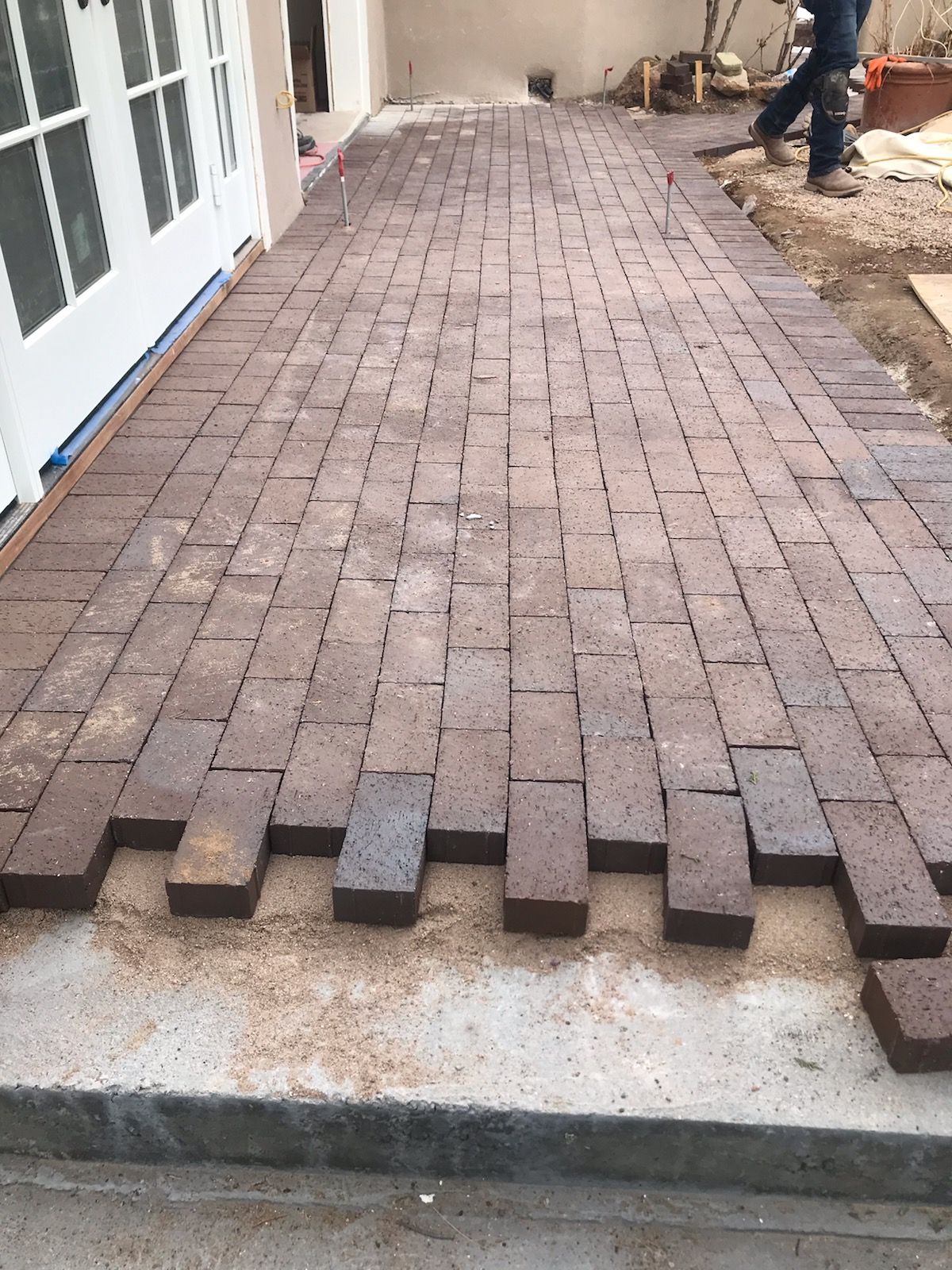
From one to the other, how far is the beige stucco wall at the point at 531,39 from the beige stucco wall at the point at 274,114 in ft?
21.1

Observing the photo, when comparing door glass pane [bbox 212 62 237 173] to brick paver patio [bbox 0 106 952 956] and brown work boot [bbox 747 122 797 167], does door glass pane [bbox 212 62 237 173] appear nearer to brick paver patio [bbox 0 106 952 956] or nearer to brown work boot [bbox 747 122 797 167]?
brick paver patio [bbox 0 106 952 956]

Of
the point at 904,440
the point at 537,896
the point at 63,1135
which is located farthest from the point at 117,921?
the point at 904,440

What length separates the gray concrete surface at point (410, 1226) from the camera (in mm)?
1807

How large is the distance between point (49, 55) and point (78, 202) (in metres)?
0.52

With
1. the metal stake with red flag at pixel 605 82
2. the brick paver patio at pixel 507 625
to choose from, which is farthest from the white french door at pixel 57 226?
the metal stake with red flag at pixel 605 82

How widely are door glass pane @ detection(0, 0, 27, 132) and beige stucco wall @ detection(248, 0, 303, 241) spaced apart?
3237mm

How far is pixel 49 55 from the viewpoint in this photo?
12.3ft

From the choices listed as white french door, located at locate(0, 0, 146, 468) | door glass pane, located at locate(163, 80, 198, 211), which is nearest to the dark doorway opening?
door glass pane, located at locate(163, 80, 198, 211)

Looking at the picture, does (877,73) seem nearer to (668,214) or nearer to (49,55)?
(668,214)

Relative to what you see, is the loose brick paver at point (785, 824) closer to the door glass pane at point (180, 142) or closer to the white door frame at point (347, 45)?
the door glass pane at point (180, 142)

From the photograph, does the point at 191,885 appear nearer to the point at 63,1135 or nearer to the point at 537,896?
the point at 63,1135

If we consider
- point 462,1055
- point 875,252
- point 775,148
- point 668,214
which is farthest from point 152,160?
point 775,148

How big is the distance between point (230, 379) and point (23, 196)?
131 cm

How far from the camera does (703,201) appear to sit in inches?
317
